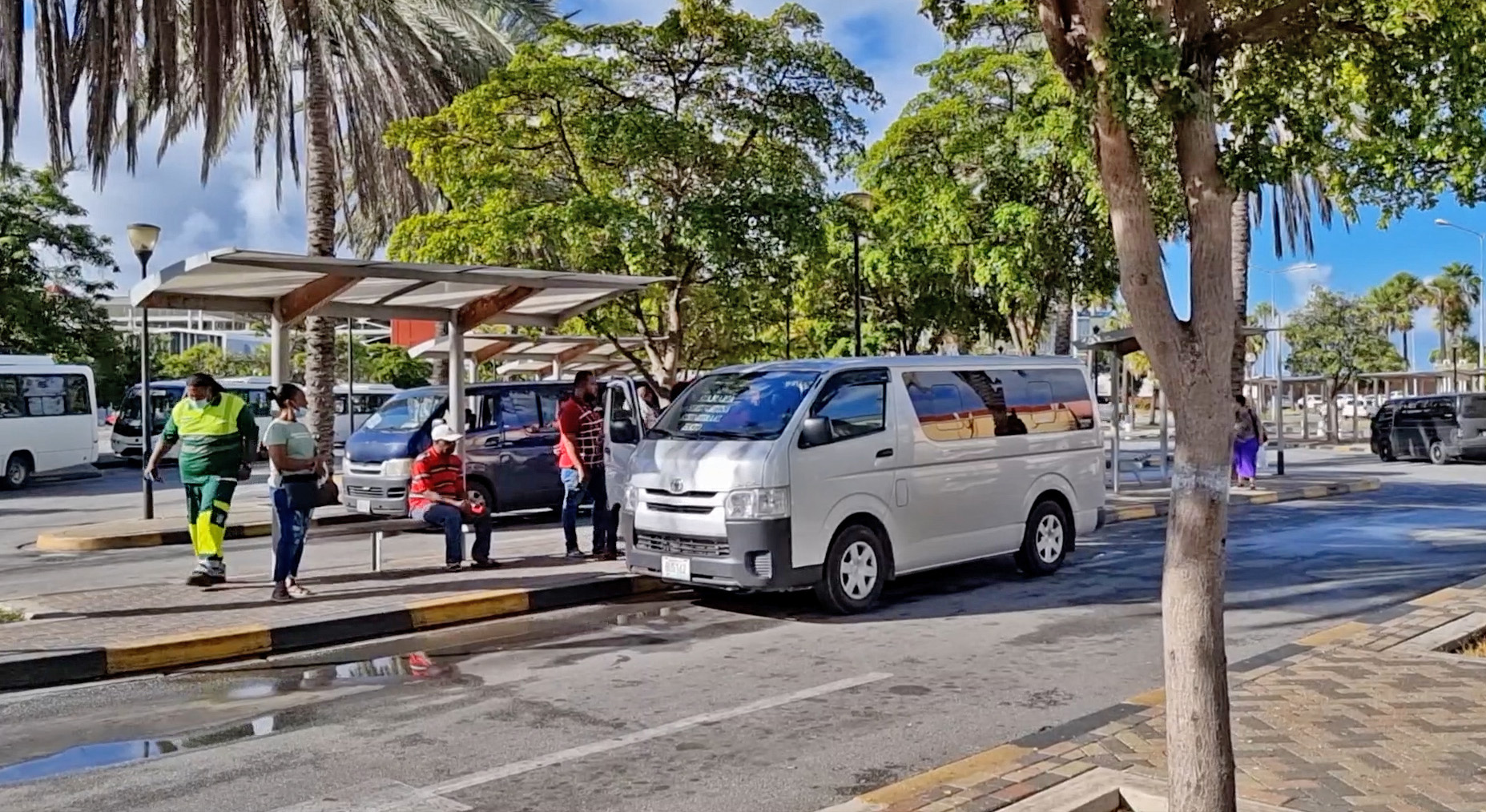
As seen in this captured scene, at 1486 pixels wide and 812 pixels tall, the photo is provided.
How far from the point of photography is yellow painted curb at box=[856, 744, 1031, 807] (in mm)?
4770

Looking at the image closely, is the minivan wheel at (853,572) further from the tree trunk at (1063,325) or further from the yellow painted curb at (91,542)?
the tree trunk at (1063,325)

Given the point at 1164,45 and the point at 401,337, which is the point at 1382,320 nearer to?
the point at 401,337

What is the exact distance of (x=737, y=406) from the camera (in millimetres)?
9500

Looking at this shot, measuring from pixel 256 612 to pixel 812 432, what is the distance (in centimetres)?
447

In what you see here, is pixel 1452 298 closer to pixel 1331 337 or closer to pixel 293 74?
pixel 1331 337

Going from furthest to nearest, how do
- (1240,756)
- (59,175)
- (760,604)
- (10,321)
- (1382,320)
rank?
(1382,320), (10,321), (59,175), (760,604), (1240,756)

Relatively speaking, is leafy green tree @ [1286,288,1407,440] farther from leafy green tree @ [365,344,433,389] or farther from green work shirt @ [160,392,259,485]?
green work shirt @ [160,392,259,485]

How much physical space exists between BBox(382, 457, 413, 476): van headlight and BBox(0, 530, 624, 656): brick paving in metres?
2.66

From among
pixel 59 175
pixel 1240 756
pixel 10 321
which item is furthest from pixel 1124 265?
pixel 10 321

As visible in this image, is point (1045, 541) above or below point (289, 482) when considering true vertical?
below

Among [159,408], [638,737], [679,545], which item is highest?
[159,408]

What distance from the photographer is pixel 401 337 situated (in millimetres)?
28453

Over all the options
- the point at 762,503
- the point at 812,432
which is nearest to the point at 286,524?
the point at 762,503

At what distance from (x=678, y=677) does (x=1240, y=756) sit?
3347 mm
